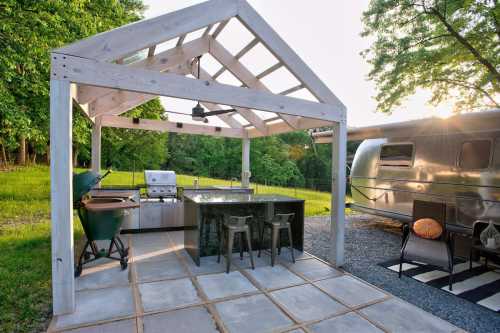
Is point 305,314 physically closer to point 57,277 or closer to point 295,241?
point 295,241

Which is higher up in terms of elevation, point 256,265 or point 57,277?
point 57,277

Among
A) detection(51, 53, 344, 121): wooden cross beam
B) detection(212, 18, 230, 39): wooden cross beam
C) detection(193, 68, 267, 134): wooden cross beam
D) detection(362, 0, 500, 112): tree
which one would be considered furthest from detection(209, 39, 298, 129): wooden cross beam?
detection(362, 0, 500, 112): tree

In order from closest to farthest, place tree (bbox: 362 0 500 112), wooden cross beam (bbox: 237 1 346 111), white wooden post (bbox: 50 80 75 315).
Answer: white wooden post (bbox: 50 80 75 315), wooden cross beam (bbox: 237 1 346 111), tree (bbox: 362 0 500 112)

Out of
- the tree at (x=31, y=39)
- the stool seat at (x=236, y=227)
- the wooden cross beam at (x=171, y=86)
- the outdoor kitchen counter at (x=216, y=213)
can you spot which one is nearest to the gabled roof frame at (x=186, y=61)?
the wooden cross beam at (x=171, y=86)

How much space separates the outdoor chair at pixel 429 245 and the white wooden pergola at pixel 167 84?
1.02 m

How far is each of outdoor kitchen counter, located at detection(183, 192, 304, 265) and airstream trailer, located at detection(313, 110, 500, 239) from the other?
239 centimetres

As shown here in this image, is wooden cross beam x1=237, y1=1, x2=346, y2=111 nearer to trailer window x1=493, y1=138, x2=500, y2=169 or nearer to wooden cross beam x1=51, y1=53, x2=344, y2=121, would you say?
wooden cross beam x1=51, y1=53, x2=344, y2=121

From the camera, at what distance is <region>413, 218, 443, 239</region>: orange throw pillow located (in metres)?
3.96

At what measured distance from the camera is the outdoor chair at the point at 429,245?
3.59m

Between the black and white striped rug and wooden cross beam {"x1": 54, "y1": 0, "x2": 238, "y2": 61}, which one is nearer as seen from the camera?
wooden cross beam {"x1": 54, "y1": 0, "x2": 238, "y2": 61}

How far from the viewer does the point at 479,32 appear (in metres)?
7.27

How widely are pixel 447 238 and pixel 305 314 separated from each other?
2689mm

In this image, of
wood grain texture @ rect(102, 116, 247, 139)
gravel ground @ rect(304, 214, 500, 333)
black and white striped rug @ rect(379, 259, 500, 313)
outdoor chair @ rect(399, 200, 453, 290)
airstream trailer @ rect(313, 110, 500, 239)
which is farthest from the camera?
wood grain texture @ rect(102, 116, 247, 139)

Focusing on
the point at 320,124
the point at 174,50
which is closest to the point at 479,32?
the point at 320,124
